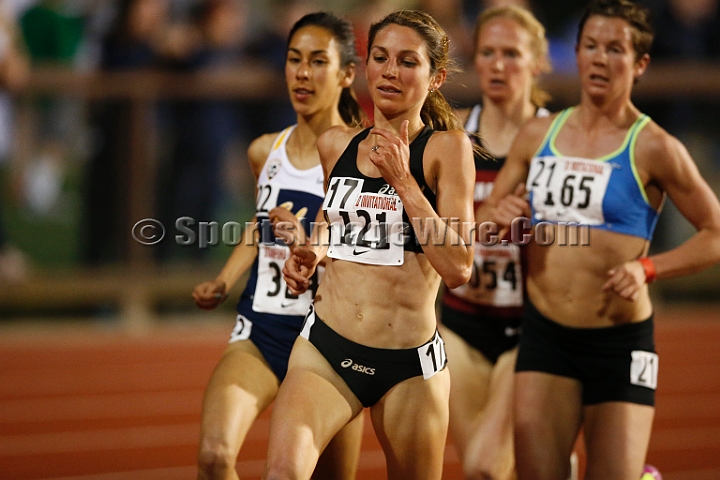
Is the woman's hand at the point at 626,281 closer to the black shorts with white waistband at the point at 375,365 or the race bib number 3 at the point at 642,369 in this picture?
the race bib number 3 at the point at 642,369

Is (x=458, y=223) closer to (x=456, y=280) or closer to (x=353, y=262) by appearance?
(x=456, y=280)

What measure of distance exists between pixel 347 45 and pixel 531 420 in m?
1.82

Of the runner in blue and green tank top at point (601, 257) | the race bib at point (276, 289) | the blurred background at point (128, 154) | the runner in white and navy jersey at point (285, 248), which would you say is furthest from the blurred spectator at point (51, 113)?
the runner in blue and green tank top at point (601, 257)

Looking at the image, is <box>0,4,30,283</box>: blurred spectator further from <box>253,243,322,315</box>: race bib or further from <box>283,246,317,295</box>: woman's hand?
<box>283,246,317,295</box>: woman's hand

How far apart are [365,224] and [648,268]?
1260mm

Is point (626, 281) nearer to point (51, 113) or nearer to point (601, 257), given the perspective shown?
point (601, 257)

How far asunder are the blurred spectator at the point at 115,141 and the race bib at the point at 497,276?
5.07 m

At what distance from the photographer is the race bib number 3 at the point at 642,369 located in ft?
12.6

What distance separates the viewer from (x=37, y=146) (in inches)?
329

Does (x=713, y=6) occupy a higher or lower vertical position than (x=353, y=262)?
higher

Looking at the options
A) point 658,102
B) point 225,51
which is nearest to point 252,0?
point 225,51

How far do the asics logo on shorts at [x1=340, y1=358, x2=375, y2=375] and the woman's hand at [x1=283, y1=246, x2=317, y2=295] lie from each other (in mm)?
292

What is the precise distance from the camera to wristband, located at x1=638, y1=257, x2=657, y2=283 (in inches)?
148

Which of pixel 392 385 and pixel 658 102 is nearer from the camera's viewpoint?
pixel 392 385
